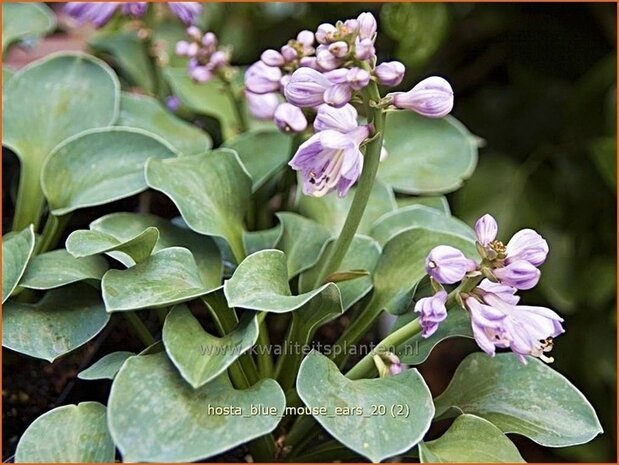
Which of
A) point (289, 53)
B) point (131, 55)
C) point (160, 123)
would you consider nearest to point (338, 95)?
point (289, 53)

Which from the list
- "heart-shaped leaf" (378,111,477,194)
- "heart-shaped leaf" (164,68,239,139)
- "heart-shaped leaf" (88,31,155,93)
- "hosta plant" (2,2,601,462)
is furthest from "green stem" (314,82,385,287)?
"heart-shaped leaf" (88,31,155,93)

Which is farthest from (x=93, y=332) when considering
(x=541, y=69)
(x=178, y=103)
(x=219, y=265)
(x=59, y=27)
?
(x=541, y=69)

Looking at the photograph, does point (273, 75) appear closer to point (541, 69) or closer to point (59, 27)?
point (59, 27)

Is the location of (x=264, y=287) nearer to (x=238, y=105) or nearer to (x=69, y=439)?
(x=69, y=439)

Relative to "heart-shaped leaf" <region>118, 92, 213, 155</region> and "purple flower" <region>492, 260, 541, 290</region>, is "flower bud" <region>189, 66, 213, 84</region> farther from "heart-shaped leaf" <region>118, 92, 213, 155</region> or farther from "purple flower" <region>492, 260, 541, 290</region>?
"purple flower" <region>492, 260, 541, 290</region>

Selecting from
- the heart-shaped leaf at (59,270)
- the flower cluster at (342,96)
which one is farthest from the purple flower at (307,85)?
the heart-shaped leaf at (59,270)

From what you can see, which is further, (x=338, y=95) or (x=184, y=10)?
(x=184, y=10)
